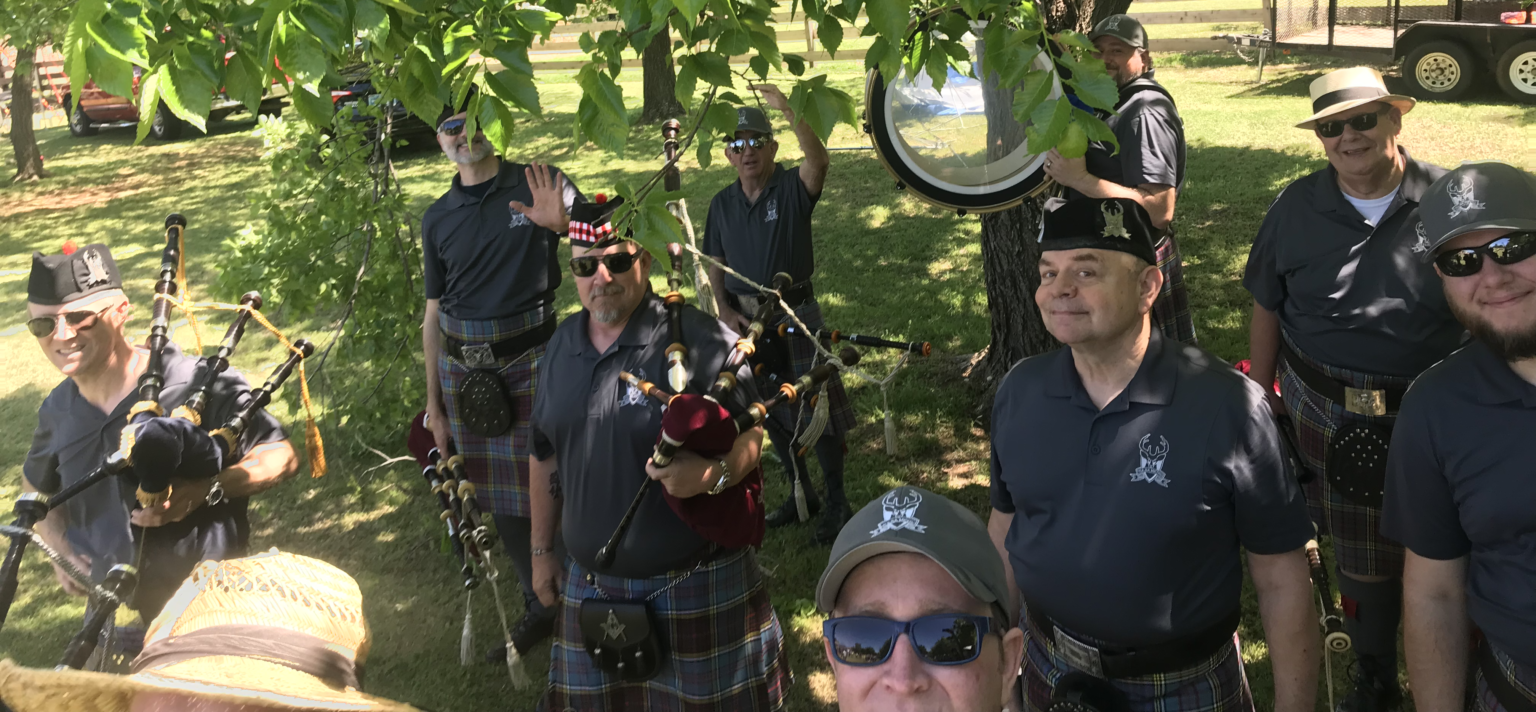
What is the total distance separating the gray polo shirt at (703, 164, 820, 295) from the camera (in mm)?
4758

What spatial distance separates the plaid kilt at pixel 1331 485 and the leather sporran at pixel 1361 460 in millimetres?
30

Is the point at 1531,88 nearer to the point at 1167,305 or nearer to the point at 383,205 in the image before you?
the point at 1167,305

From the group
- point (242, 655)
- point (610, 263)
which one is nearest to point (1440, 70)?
point (610, 263)

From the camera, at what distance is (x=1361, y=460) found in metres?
3.26

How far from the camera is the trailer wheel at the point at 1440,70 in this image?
12.1 meters

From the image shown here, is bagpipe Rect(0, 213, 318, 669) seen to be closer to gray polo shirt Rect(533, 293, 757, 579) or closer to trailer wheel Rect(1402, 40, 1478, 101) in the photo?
gray polo shirt Rect(533, 293, 757, 579)

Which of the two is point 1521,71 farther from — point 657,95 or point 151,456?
point 151,456

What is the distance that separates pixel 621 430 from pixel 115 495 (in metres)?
1.58

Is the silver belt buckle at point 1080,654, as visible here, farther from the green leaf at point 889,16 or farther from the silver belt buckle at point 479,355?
the silver belt buckle at point 479,355

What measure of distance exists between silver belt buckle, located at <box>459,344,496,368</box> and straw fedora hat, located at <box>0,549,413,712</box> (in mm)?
2591

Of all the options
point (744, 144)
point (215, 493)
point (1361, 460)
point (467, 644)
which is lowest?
point (467, 644)

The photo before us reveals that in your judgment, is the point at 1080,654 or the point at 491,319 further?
the point at 491,319

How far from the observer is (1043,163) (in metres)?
3.92

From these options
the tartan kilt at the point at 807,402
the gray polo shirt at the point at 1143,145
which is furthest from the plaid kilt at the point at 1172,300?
the tartan kilt at the point at 807,402
